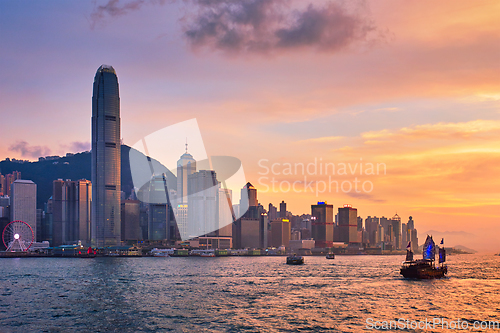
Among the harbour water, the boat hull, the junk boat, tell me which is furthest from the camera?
the junk boat

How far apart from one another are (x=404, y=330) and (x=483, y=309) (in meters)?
28.7

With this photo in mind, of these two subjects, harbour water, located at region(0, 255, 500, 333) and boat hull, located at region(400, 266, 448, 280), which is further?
boat hull, located at region(400, 266, 448, 280)

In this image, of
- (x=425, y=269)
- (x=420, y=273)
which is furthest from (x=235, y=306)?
(x=425, y=269)

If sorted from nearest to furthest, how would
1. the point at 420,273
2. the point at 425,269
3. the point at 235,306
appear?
the point at 235,306 → the point at 420,273 → the point at 425,269

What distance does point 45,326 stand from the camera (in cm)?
6819

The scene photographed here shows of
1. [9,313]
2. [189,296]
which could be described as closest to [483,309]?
[189,296]

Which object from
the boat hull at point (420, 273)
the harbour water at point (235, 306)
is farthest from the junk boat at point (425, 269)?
the harbour water at point (235, 306)

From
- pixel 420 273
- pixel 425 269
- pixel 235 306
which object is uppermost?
pixel 235 306

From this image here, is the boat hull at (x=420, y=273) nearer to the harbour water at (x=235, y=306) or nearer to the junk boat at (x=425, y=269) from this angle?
the junk boat at (x=425, y=269)

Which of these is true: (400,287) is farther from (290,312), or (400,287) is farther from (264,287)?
(290,312)

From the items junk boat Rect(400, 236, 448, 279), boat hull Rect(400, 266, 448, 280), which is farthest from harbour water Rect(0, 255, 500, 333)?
junk boat Rect(400, 236, 448, 279)

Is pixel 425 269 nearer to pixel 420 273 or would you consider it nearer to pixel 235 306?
pixel 420 273

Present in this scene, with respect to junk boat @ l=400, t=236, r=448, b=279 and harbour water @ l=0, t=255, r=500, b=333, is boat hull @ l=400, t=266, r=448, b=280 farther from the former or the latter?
harbour water @ l=0, t=255, r=500, b=333

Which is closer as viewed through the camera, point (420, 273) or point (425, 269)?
point (420, 273)
